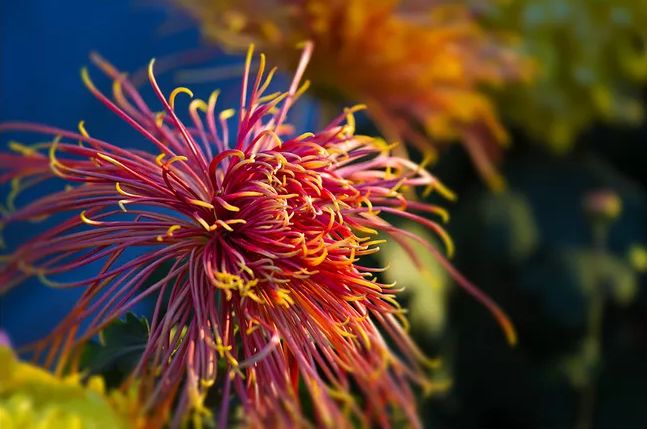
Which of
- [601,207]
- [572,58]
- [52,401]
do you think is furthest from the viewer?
[572,58]

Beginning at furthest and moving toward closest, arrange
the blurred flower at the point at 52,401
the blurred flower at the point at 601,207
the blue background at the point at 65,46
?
the blue background at the point at 65,46
the blurred flower at the point at 601,207
the blurred flower at the point at 52,401

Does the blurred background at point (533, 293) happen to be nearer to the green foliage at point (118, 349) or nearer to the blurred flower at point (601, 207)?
the blurred flower at point (601, 207)

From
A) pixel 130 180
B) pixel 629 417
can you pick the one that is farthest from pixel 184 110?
pixel 629 417

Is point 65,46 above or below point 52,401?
above

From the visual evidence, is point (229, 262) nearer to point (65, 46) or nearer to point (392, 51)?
point (392, 51)

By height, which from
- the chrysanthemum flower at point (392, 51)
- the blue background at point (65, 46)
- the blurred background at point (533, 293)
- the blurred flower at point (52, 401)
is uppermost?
the blue background at point (65, 46)

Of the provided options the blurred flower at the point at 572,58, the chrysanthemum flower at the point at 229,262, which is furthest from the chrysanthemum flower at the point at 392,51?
the chrysanthemum flower at the point at 229,262

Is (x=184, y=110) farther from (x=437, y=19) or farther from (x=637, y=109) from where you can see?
(x=637, y=109)

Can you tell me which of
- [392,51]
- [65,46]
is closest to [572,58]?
[392,51]

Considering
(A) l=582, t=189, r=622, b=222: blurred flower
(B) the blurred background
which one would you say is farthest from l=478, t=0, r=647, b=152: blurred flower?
(A) l=582, t=189, r=622, b=222: blurred flower
